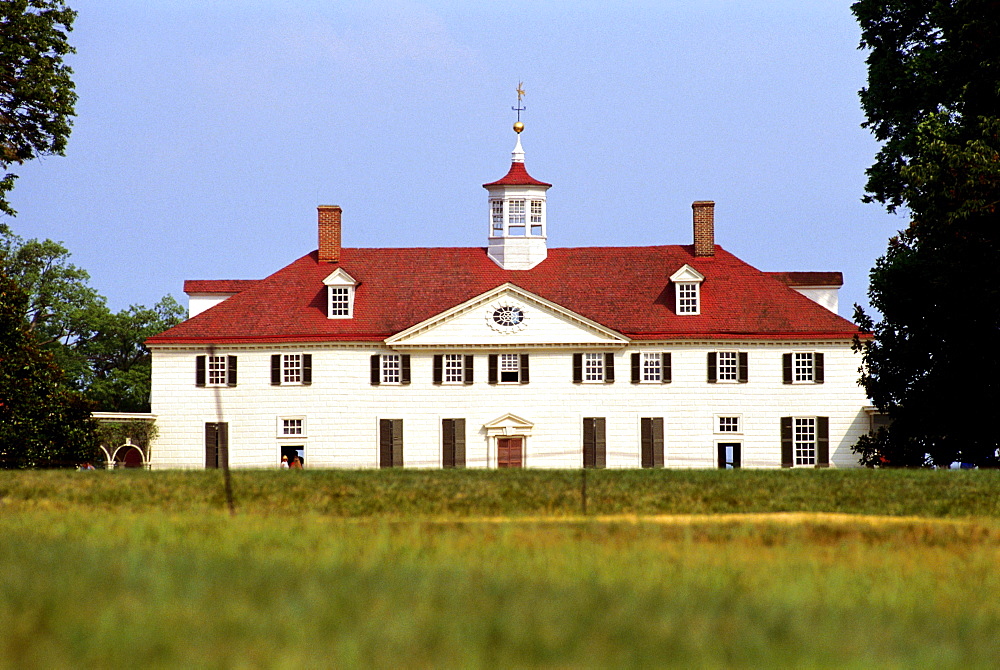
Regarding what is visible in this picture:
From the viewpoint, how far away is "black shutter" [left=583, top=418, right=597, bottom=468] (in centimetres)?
5859

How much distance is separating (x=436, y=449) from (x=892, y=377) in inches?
907

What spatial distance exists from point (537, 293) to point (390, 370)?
694 cm

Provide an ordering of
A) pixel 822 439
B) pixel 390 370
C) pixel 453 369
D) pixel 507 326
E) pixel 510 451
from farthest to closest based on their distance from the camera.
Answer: pixel 390 370
pixel 453 369
pixel 507 326
pixel 510 451
pixel 822 439

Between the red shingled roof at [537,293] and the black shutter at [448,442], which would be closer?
the black shutter at [448,442]

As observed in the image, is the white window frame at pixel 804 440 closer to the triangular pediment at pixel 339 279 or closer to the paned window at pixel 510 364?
the paned window at pixel 510 364

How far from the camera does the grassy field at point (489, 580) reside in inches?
403

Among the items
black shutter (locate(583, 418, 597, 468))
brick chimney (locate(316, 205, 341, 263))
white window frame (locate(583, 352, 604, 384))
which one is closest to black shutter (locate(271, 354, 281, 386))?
brick chimney (locate(316, 205, 341, 263))

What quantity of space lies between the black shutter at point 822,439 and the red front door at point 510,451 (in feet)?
38.3

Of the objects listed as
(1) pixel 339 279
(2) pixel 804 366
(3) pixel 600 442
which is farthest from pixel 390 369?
(2) pixel 804 366

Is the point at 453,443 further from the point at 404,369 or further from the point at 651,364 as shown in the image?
the point at 651,364

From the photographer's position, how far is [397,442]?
2328 inches

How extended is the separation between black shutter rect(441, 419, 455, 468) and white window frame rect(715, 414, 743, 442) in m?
10.5

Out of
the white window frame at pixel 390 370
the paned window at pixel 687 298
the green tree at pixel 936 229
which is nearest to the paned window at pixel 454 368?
the white window frame at pixel 390 370

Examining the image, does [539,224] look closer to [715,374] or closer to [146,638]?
[715,374]
